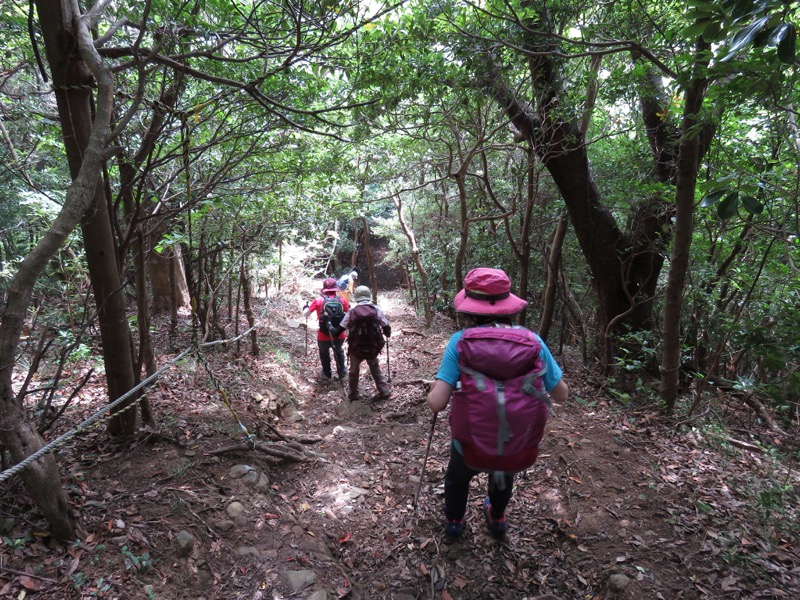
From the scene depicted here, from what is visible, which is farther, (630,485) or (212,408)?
(212,408)

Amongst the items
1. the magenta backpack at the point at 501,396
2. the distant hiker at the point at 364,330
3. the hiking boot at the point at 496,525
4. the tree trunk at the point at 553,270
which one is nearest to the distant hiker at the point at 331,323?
the distant hiker at the point at 364,330

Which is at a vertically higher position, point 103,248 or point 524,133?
point 524,133

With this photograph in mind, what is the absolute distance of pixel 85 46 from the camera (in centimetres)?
245

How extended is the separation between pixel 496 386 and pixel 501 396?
66mm

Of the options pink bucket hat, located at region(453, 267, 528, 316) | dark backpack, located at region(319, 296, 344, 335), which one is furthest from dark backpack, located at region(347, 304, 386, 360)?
pink bucket hat, located at region(453, 267, 528, 316)

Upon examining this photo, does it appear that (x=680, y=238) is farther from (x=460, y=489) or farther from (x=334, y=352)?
(x=334, y=352)

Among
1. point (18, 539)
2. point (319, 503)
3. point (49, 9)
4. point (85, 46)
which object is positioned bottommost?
point (319, 503)

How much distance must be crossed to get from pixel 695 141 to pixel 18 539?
20.7ft

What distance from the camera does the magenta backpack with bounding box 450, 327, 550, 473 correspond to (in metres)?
2.54

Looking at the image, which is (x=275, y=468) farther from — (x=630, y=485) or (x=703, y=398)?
(x=703, y=398)

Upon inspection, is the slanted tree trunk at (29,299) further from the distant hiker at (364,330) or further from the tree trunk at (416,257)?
the tree trunk at (416,257)

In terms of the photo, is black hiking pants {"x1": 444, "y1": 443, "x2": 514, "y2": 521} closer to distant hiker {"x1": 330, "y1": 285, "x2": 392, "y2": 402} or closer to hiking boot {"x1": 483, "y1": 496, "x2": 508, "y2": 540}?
hiking boot {"x1": 483, "y1": 496, "x2": 508, "y2": 540}

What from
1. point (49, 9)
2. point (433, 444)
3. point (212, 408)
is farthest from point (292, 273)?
point (49, 9)

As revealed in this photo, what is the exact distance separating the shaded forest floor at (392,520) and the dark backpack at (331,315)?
8.92ft
